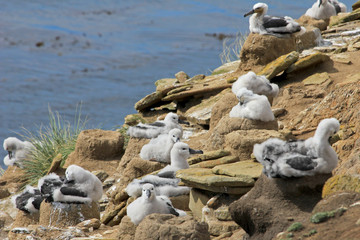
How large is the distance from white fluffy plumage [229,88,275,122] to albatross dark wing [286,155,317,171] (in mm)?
3199

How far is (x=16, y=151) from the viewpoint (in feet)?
55.3

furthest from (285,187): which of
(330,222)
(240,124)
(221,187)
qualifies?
(240,124)

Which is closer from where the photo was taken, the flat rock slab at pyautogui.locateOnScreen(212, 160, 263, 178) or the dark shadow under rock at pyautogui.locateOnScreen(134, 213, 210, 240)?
the dark shadow under rock at pyautogui.locateOnScreen(134, 213, 210, 240)

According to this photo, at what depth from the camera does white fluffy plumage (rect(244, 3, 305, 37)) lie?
1464 centimetres

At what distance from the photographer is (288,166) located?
22.6ft

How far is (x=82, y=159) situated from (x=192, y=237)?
7268 mm

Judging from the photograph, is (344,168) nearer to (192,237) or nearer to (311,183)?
(311,183)

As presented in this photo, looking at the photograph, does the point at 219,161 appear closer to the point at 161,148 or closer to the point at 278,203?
the point at 161,148

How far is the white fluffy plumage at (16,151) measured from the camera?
16625 mm

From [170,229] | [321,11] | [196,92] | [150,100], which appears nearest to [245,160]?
[170,229]

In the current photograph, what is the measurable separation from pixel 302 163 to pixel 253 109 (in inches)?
129

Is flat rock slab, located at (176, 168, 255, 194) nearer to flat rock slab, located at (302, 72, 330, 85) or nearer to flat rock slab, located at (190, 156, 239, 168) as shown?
flat rock slab, located at (190, 156, 239, 168)

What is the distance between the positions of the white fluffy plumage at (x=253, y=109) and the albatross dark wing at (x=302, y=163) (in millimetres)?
3199

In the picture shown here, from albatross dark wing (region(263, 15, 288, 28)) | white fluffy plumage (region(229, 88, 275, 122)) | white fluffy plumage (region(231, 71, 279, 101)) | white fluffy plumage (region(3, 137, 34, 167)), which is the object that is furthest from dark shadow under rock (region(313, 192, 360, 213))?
white fluffy plumage (region(3, 137, 34, 167))
